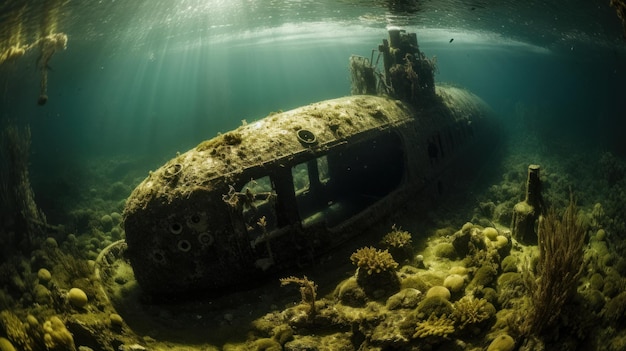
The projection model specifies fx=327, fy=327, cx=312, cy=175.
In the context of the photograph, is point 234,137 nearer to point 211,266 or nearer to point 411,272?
point 211,266

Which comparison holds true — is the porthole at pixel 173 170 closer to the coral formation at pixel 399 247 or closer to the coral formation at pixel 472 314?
the coral formation at pixel 399 247

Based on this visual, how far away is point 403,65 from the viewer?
1430cm

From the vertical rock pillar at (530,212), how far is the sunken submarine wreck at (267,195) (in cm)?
324

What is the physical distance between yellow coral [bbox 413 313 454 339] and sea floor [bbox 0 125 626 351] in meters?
0.02

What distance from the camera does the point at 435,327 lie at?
18.2ft

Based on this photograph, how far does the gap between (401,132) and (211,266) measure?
25.3ft

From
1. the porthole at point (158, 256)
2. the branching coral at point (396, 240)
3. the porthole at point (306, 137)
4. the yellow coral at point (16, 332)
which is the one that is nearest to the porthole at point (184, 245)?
the porthole at point (158, 256)

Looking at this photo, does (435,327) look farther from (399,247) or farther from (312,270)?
(312,270)

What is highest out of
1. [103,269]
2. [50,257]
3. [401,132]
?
[401,132]

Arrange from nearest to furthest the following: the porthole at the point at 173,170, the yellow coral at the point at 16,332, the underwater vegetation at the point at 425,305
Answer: the underwater vegetation at the point at 425,305, the yellow coral at the point at 16,332, the porthole at the point at 173,170

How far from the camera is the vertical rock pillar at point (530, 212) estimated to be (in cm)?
890

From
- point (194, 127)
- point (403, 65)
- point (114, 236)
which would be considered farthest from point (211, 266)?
point (194, 127)

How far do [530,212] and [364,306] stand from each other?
5.55m

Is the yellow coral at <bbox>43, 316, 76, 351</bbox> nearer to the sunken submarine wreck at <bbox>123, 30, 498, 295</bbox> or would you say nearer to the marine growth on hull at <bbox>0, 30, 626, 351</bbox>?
the marine growth on hull at <bbox>0, 30, 626, 351</bbox>
